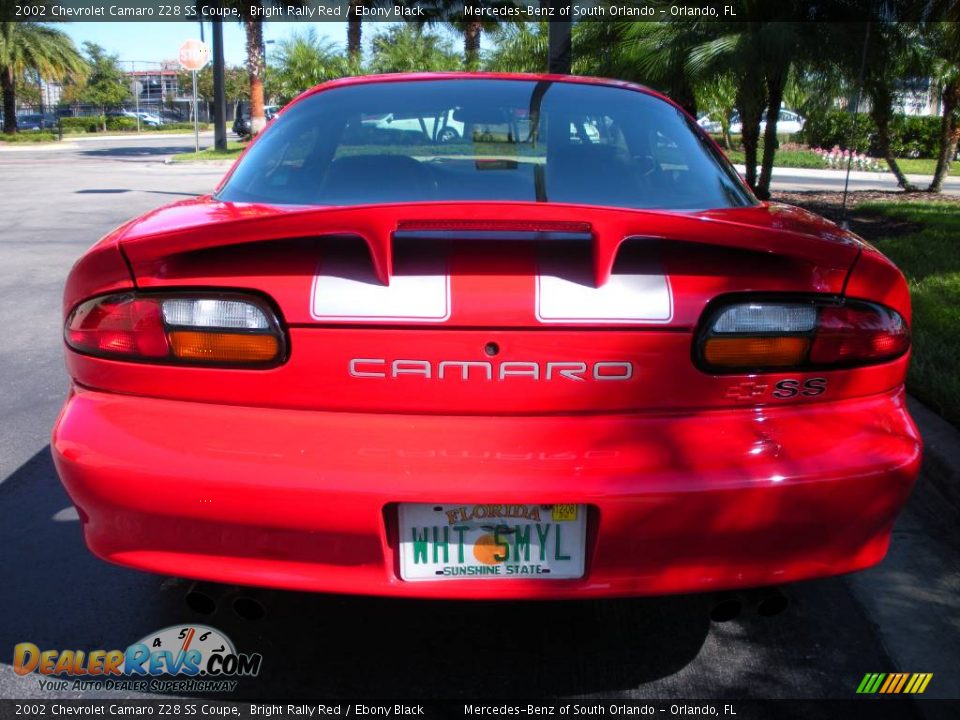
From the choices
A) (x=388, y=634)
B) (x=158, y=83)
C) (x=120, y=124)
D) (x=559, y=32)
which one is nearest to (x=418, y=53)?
(x=559, y=32)

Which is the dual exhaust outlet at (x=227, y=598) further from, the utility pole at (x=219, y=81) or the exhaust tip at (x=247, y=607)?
the utility pole at (x=219, y=81)

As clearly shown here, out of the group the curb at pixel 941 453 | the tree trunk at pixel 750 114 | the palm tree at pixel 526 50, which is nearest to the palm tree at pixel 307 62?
the palm tree at pixel 526 50

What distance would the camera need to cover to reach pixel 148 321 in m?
2.11

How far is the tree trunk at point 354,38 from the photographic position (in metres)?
31.4

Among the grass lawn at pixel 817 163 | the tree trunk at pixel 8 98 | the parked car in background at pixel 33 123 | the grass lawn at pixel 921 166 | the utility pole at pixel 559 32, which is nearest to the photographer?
the utility pole at pixel 559 32

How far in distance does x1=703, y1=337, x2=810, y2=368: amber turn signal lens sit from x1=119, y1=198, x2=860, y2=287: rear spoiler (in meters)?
0.19

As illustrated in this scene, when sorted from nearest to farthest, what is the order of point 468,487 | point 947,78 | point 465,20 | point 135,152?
point 468,487, point 947,78, point 465,20, point 135,152

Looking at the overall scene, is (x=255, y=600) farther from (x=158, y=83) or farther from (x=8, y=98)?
(x=158, y=83)

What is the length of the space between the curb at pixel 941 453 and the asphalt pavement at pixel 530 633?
0.24 feet

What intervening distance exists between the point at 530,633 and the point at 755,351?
1.08 m

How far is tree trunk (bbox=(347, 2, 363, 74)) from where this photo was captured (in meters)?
31.4

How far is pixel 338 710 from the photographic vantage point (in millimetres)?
2344

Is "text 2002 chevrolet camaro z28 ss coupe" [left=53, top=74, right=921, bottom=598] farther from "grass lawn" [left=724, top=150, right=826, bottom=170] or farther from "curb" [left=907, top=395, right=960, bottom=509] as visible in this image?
"grass lawn" [left=724, top=150, right=826, bottom=170]

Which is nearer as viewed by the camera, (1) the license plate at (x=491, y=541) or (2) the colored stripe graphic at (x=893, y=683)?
A: (1) the license plate at (x=491, y=541)
